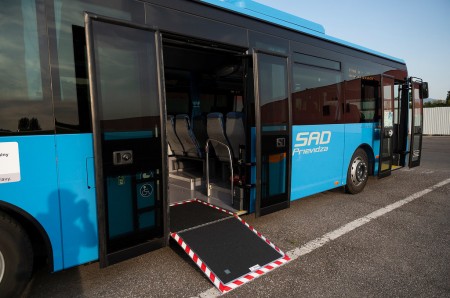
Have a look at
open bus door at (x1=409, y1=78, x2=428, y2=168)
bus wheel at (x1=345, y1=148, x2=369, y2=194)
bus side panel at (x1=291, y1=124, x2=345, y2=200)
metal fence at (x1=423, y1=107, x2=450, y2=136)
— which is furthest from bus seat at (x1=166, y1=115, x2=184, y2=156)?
metal fence at (x1=423, y1=107, x2=450, y2=136)

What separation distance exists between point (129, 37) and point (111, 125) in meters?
0.86

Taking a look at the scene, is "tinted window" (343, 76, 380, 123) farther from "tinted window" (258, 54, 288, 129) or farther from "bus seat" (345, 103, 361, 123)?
"tinted window" (258, 54, 288, 129)

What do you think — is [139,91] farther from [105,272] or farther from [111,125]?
[105,272]

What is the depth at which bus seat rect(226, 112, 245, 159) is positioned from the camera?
4.38 metres

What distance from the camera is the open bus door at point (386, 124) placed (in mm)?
6102

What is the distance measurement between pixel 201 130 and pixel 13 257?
374cm

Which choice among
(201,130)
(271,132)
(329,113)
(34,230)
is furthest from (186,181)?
(34,230)

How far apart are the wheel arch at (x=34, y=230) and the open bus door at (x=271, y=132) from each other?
2.40 m

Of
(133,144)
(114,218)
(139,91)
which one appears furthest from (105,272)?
(139,91)

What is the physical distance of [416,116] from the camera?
6.96m

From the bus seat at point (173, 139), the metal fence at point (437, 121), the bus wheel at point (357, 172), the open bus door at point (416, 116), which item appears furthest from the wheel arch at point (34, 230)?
the metal fence at point (437, 121)

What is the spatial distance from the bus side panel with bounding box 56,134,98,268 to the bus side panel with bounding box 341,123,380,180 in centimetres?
456

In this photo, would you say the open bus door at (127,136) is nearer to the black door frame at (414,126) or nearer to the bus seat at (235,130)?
the bus seat at (235,130)

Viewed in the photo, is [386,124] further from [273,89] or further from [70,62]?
[70,62]
